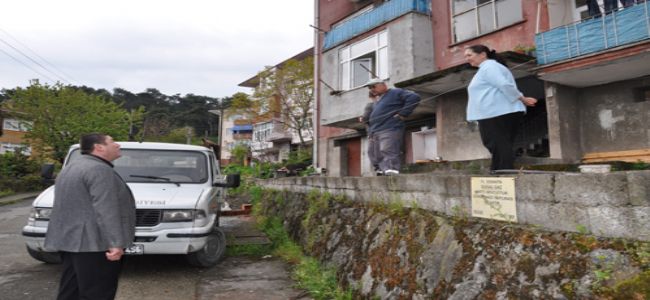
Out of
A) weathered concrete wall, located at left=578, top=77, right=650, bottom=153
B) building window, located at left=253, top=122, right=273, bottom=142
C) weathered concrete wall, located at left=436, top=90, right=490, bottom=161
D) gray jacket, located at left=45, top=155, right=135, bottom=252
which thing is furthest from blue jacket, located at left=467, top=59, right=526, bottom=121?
building window, located at left=253, top=122, right=273, bottom=142

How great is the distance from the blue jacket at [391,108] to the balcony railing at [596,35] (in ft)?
12.7

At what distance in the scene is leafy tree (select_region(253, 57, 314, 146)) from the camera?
79.6 ft

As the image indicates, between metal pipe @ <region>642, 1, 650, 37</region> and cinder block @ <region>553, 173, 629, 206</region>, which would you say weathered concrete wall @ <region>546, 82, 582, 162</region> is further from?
cinder block @ <region>553, 173, 629, 206</region>

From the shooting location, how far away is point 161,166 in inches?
236

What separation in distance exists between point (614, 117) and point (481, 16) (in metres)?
4.19

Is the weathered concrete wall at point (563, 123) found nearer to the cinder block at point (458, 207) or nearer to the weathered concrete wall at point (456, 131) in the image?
the weathered concrete wall at point (456, 131)

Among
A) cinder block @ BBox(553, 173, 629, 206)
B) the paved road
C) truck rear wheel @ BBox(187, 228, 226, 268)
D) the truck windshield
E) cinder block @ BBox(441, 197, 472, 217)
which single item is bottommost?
the paved road

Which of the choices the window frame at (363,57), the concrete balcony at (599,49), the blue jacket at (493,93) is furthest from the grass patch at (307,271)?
the window frame at (363,57)

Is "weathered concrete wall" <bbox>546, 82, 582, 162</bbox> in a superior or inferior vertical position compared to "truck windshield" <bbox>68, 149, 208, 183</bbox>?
superior

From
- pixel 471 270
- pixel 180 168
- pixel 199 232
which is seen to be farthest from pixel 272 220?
pixel 471 270

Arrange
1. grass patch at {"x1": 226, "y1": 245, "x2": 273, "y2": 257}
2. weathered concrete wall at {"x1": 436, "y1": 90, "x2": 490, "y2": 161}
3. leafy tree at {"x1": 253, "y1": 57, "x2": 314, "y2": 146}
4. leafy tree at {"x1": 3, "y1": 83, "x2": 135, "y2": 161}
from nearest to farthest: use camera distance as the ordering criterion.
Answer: grass patch at {"x1": 226, "y1": 245, "x2": 273, "y2": 257} < weathered concrete wall at {"x1": 436, "y1": 90, "x2": 490, "y2": 161} < leafy tree at {"x1": 3, "y1": 83, "x2": 135, "y2": 161} < leafy tree at {"x1": 253, "y1": 57, "x2": 314, "y2": 146}

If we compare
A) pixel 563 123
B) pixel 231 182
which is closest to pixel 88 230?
pixel 231 182

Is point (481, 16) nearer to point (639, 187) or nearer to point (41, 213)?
point (639, 187)

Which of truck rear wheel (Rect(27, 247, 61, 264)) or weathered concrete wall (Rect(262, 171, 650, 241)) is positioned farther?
truck rear wheel (Rect(27, 247, 61, 264))
